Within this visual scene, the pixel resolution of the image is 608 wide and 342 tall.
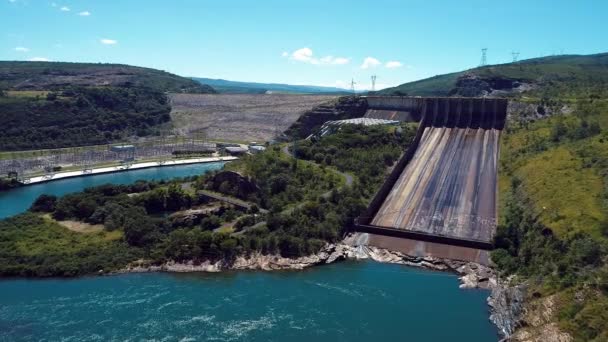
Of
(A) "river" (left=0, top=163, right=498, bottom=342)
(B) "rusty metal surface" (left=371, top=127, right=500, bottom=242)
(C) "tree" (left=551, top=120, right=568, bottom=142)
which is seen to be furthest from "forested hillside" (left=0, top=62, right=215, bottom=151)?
(C) "tree" (left=551, top=120, right=568, bottom=142)

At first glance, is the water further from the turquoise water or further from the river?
the turquoise water

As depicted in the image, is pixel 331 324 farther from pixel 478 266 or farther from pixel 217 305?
Answer: pixel 478 266

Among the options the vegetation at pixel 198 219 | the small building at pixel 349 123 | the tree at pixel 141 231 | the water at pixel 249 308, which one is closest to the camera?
the water at pixel 249 308

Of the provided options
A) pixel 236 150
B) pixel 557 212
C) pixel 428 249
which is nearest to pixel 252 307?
pixel 428 249

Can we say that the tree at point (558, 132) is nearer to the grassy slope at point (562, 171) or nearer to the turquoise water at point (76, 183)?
the grassy slope at point (562, 171)

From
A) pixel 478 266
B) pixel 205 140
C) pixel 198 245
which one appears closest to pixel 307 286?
pixel 198 245

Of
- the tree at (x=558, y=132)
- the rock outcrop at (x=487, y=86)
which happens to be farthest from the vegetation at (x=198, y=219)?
the rock outcrop at (x=487, y=86)
